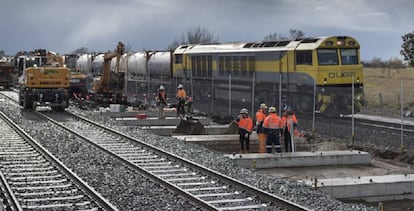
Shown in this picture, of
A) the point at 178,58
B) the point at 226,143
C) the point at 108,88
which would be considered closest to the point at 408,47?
the point at 178,58

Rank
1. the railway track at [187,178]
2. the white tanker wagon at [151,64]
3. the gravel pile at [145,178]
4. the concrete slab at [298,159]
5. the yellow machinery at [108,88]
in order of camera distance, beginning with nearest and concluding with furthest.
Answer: the railway track at [187,178] < the gravel pile at [145,178] < the concrete slab at [298,159] < the yellow machinery at [108,88] < the white tanker wagon at [151,64]

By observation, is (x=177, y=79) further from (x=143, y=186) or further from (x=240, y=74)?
(x=143, y=186)

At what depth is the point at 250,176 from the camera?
12.7 meters

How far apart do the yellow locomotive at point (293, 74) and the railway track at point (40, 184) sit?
1091 cm

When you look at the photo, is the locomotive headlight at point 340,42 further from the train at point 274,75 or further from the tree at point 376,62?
the tree at point 376,62

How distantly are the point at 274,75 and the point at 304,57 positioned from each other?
2.22 metres

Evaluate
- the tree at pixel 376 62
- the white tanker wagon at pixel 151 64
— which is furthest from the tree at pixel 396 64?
the white tanker wagon at pixel 151 64

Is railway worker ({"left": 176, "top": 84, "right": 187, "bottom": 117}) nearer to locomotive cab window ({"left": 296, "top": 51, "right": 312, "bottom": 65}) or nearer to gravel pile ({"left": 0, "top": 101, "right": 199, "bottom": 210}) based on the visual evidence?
locomotive cab window ({"left": 296, "top": 51, "right": 312, "bottom": 65})

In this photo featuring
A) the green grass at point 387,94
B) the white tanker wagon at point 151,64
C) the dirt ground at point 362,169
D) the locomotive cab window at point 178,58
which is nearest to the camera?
the dirt ground at point 362,169

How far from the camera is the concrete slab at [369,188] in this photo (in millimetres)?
11562

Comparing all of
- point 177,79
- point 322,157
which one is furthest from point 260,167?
point 177,79

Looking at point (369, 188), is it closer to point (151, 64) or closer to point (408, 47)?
point (151, 64)

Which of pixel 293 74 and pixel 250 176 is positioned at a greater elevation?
pixel 293 74

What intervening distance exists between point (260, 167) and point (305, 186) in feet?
10.5
